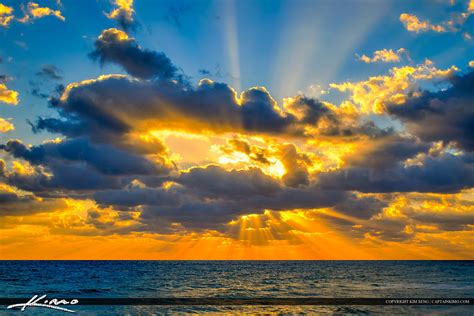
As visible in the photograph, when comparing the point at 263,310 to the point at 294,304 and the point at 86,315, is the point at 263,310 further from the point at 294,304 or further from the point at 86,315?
the point at 86,315

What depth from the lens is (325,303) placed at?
49.2 meters

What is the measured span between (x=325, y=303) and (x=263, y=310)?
384 inches

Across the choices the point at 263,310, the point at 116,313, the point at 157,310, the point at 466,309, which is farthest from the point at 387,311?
the point at 116,313

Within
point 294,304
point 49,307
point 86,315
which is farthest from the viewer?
point 294,304

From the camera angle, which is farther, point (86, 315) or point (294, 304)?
point (294, 304)

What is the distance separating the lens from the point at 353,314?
40.6 metres

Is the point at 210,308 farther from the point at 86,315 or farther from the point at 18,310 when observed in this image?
the point at 18,310

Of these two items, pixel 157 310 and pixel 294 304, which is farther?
pixel 294 304

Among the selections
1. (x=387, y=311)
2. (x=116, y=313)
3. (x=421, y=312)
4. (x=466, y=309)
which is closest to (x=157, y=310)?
(x=116, y=313)

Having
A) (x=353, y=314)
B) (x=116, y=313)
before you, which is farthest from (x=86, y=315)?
(x=353, y=314)

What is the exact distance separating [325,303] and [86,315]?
2687 cm

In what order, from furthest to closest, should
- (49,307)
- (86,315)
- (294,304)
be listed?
(294,304), (49,307), (86,315)

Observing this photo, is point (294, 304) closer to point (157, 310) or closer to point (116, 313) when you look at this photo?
point (157, 310)

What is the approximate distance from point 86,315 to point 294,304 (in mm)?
23070
